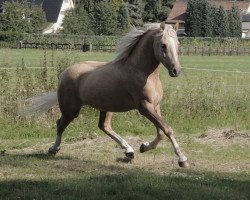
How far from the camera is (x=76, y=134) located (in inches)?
482

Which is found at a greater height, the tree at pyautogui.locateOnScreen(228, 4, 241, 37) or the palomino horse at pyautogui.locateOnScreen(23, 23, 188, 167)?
the palomino horse at pyautogui.locateOnScreen(23, 23, 188, 167)

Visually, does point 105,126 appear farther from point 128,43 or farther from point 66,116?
point 128,43

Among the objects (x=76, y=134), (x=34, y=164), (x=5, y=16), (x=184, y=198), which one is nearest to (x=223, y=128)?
(x=76, y=134)

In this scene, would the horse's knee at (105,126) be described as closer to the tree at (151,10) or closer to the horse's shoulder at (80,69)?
the horse's shoulder at (80,69)

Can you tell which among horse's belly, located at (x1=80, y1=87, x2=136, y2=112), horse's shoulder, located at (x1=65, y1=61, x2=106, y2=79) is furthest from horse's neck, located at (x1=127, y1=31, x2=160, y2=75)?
horse's shoulder, located at (x1=65, y1=61, x2=106, y2=79)

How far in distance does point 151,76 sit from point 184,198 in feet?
8.45

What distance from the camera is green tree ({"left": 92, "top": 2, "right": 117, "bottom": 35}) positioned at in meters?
76.0

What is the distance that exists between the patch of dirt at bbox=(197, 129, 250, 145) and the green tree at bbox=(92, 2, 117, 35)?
214ft

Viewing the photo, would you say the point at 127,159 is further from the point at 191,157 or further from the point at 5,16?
the point at 5,16

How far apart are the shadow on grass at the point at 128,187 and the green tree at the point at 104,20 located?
6920 cm

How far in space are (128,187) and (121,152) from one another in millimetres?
3250

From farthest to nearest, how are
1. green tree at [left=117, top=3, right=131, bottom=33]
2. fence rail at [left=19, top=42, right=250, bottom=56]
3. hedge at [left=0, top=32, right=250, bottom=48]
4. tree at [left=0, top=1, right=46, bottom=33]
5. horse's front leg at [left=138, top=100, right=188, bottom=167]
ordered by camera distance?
green tree at [left=117, top=3, right=131, bottom=33], tree at [left=0, top=1, right=46, bottom=33], hedge at [left=0, top=32, right=250, bottom=48], fence rail at [left=19, top=42, right=250, bottom=56], horse's front leg at [left=138, top=100, right=188, bottom=167]

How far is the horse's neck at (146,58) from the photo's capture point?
8555mm

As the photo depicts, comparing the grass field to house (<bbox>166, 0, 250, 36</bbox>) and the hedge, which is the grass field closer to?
the hedge
